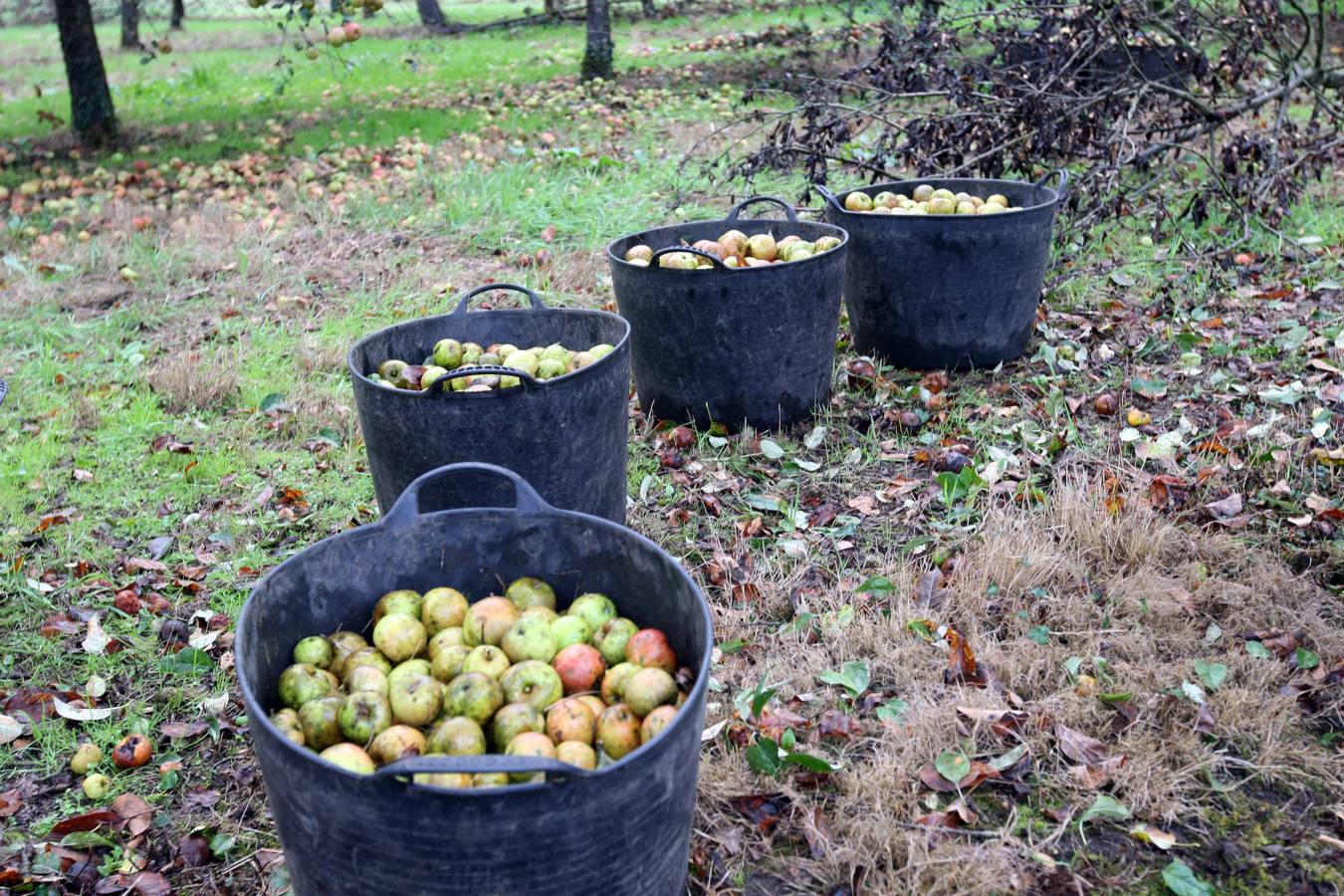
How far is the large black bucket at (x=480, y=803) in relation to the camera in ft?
4.98

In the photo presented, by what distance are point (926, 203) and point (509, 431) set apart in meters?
2.60

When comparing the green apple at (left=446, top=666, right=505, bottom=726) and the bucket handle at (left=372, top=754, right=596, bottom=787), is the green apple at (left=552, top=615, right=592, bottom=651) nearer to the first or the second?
the green apple at (left=446, top=666, right=505, bottom=726)

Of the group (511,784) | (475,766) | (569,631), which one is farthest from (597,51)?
(475,766)

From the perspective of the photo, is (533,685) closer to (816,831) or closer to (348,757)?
(348,757)

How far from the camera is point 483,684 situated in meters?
1.97

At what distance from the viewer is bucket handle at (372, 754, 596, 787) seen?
4.77 ft

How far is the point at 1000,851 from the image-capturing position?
2193 millimetres

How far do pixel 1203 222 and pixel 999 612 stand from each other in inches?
174

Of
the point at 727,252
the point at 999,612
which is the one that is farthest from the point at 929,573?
the point at 727,252

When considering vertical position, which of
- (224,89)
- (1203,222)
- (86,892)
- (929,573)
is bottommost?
(86,892)

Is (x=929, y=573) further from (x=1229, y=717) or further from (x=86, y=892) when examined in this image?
(x=86, y=892)

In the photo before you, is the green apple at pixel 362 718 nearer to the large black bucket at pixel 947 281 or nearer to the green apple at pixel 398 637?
the green apple at pixel 398 637

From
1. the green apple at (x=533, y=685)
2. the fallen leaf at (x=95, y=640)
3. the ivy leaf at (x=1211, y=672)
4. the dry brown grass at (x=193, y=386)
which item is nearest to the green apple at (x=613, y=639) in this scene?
the green apple at (x=533, y=685)

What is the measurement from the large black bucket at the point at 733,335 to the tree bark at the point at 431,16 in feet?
57.4
